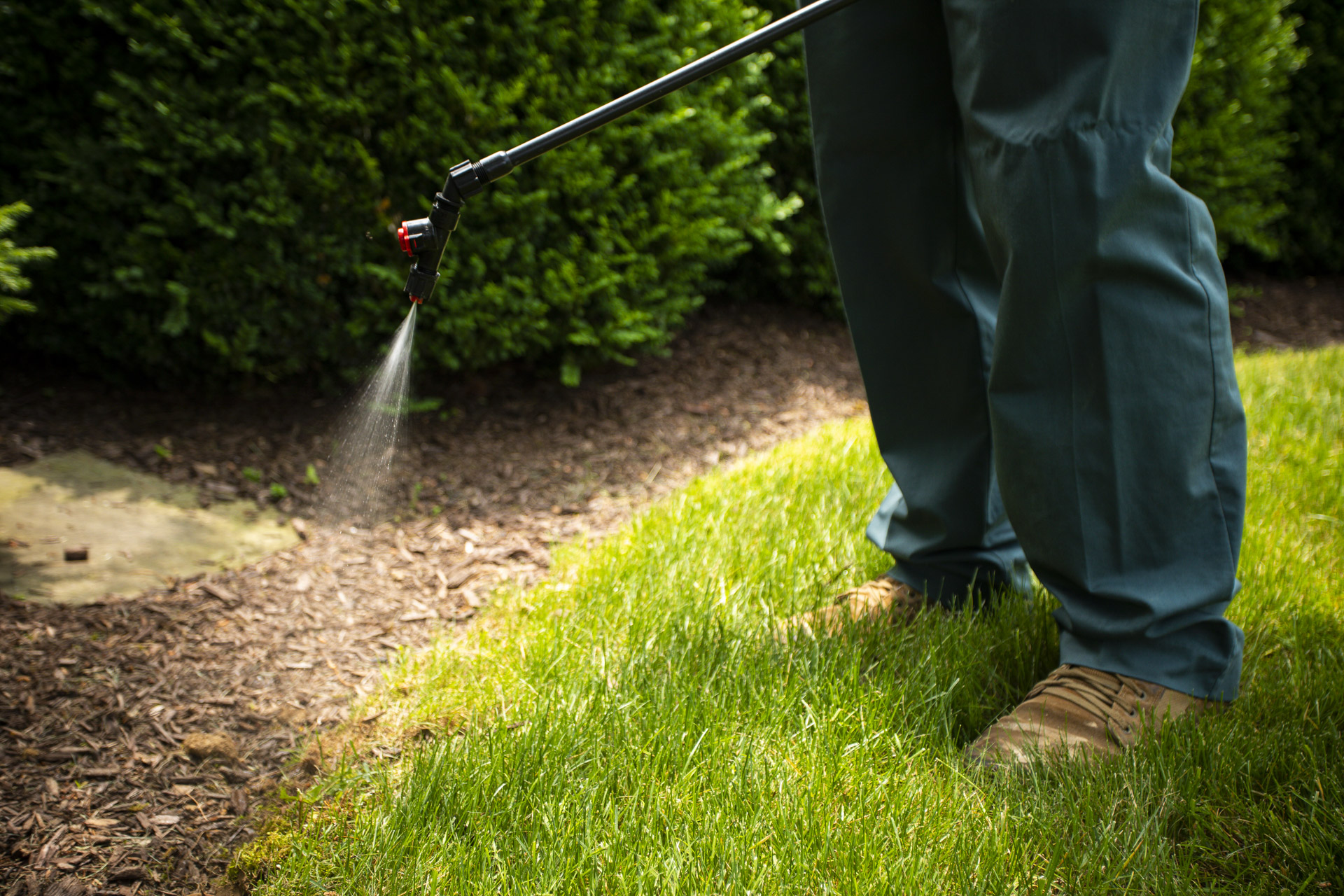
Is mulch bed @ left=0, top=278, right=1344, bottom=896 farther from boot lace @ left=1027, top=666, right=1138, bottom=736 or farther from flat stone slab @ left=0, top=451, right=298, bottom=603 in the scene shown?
boot lace @ left=1027, top=666, right=1138, bottom=736

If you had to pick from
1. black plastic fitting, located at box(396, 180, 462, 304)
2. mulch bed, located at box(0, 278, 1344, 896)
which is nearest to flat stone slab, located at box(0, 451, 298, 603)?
mulch bed, located at box(0, 278, 1344, 896)

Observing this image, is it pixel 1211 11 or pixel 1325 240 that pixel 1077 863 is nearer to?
pixel 1211 11

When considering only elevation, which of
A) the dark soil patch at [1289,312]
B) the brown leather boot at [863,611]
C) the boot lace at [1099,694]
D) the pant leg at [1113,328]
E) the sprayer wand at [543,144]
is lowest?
the dark soil patch at [1289,312]

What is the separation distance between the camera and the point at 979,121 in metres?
1.37

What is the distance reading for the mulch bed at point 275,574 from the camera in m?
1.45

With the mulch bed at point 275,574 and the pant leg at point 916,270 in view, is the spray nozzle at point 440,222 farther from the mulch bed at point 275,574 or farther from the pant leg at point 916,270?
the mulch bed at point 275,574

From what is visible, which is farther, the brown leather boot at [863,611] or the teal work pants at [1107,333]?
the brown leather boot at [863,611]

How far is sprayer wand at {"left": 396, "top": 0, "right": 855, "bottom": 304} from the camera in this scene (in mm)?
1276

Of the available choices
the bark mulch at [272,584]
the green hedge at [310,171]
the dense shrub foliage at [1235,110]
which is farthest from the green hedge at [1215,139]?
the green hedge at [310,171]

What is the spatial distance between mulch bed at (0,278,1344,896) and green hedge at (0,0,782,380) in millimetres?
269

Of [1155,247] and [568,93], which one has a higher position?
[568,93]

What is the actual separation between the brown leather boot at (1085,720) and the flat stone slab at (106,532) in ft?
6.39

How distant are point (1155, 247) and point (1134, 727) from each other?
0.74 meters

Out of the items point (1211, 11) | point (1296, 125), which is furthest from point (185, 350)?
point (1296, 125)
